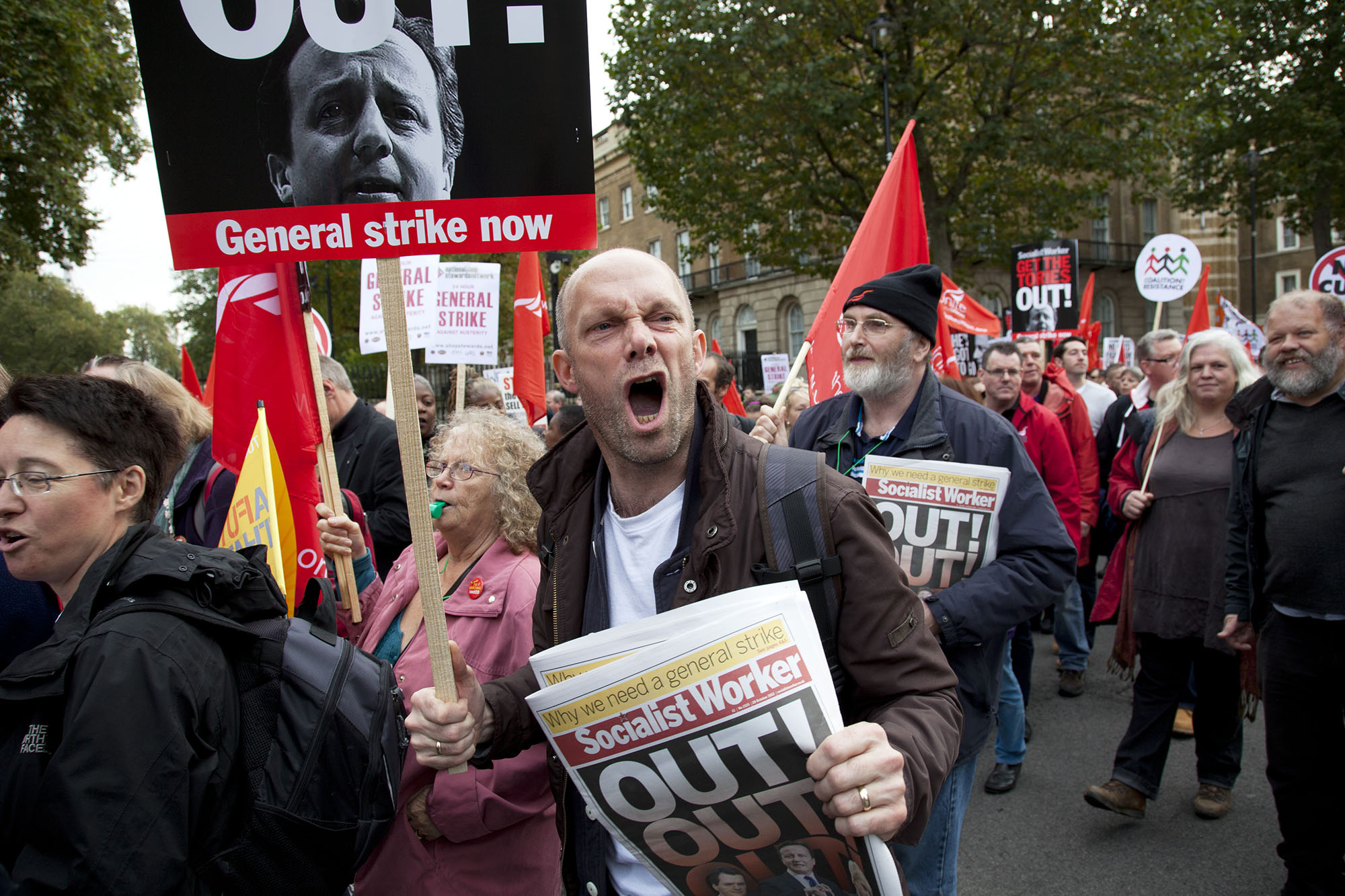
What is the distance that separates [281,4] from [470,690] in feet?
4.36

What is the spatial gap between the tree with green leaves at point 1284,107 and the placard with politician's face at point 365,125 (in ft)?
82.3

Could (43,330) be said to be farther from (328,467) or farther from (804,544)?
(804,544)

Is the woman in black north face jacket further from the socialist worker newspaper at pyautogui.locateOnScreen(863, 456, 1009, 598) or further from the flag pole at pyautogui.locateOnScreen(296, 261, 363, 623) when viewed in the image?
the socialist worker newspaper at pyautogui.locateOnScreen(863, 456, 1009, 598)

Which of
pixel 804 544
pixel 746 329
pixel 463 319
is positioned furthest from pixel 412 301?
pixel 746 329

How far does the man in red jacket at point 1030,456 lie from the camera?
15.2 ft

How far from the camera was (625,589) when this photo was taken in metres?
1.86

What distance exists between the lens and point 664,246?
43750 mm

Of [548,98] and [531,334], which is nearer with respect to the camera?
[548,98]

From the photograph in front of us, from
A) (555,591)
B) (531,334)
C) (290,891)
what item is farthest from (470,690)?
(531,334)

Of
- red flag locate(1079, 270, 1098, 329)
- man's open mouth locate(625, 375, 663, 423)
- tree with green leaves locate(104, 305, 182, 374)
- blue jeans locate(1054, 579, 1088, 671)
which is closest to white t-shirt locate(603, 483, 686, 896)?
man's open mouth locate(625, 375, 663, 423)

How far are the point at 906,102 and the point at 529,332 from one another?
1341cm

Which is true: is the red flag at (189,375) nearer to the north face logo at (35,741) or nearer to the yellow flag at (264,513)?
the yellow flag at (264,513)

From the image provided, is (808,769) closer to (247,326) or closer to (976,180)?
(247,326)

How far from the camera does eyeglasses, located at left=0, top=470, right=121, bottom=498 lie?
192cm
